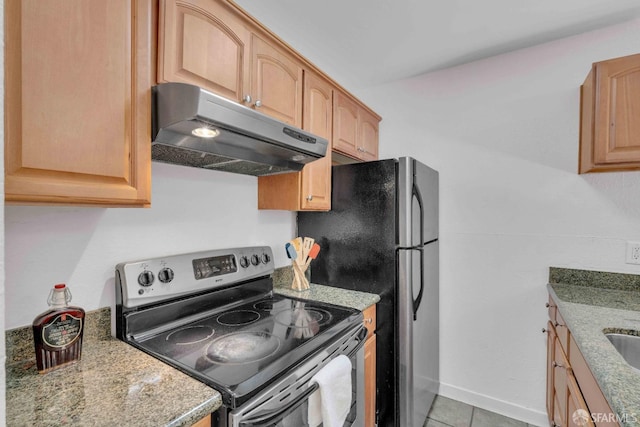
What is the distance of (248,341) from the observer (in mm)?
1141

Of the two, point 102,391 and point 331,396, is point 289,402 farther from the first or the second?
point 102,391

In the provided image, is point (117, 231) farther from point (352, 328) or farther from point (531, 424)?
point (531, 424)

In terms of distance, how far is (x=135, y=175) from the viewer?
89cm

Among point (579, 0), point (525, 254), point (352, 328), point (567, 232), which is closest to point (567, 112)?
point (579, 0)

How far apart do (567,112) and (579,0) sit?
2.01 feet

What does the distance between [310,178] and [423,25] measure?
1104mm

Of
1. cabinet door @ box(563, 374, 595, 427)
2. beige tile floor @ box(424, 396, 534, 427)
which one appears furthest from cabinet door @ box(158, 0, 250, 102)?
beige tile floor @ box(424, 396, 534, 427)

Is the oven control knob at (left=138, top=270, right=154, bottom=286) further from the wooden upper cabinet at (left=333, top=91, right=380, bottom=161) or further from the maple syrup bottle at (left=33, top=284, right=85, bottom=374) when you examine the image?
the wooden upper cabinet at (left=333, top=91, right=380, bottom=161)

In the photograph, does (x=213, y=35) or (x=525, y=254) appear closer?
(x=213, y=35)

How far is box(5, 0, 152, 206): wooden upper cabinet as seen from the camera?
0.68 meters

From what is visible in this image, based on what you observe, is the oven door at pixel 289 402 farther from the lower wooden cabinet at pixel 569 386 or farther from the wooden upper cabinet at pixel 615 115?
the wooden upper cabinet at pixel 615 115

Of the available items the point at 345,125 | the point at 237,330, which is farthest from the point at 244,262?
the point at 345,125

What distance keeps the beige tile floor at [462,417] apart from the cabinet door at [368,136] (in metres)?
1.87

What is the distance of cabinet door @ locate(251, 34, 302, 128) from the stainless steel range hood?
20 cm
